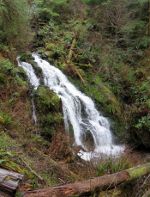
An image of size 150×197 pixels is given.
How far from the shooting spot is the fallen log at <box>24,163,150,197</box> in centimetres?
503

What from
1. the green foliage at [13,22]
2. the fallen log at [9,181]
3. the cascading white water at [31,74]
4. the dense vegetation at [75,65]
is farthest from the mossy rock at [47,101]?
the fallen log at [9,181]

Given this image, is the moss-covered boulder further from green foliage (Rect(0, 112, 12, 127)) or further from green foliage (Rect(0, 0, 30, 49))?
green foliage (Rect(0, 0, 30, 49))

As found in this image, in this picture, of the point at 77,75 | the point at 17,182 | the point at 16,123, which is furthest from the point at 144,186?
the point at 77,75

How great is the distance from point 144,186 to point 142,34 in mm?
14190

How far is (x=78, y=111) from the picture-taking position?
49.2 feet

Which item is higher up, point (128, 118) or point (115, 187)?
point (115, 187)

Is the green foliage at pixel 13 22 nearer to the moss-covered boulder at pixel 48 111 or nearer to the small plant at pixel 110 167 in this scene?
the moss-covered boulder at pixel 48 111

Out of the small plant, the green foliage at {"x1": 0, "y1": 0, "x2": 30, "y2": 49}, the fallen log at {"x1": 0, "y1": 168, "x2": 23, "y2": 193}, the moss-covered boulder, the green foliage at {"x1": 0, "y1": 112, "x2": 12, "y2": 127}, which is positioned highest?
the green foliage at {"x1": 0, "y1": 0, "x2": 30, "y2": 49}

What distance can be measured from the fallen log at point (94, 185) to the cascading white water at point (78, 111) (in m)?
6.82

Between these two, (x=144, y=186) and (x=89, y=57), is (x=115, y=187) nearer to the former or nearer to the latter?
(x=144, y=186)

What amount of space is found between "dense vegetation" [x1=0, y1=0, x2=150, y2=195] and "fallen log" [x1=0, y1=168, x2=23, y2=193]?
1463 mm

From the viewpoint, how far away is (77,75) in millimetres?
17266

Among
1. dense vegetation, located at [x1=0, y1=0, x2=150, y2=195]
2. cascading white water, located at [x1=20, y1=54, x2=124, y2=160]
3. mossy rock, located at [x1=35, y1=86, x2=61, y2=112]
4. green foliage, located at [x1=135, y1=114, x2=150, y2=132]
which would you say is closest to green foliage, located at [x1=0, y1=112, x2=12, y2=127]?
dense vegetation, located at [x1=0, y1=0, x2=150, y2=195]

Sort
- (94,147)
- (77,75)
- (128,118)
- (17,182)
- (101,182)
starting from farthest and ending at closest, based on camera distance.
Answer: (77,75)
(128,118)
(94,147)
(101,182)
(17,182)
